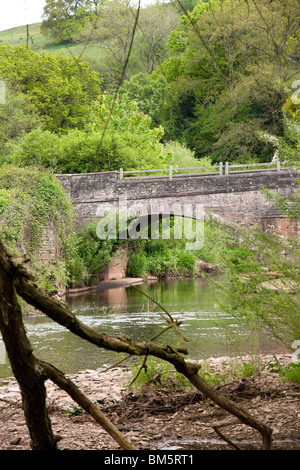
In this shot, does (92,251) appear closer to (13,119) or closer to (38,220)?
(38,220)

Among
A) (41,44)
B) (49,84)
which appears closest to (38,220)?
(41,44)

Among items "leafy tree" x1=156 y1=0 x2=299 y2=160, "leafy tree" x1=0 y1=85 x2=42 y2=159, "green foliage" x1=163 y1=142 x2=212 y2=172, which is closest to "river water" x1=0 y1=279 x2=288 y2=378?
"green foliage" x1=163 y1=142 x2=212 y2=172

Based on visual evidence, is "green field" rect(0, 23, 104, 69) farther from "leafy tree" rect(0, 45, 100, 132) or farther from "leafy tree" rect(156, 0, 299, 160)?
"leafy tree" rect(156, 0, 299, 160)

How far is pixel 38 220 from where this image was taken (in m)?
13.8

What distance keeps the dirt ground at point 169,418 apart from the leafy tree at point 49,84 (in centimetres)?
2232

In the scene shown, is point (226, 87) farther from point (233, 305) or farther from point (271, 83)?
point (233, 305)

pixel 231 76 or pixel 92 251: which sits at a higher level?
pixel 231 76

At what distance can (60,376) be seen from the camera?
2219 millimetres

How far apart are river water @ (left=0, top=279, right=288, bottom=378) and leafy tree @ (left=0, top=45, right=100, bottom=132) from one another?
12.8m

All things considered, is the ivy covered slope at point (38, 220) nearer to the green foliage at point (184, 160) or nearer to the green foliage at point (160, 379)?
the green foliage at point (160, 379)

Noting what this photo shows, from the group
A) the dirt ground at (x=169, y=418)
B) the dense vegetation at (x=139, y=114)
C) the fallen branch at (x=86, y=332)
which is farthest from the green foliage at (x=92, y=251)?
the fallen branch at (x=86, y=332)

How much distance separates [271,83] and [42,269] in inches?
613

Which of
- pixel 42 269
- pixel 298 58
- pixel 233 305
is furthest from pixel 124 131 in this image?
pixel 233 305

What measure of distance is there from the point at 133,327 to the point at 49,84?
1936cm
